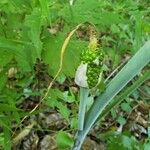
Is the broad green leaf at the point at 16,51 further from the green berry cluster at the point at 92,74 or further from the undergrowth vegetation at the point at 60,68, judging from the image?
the green berry cluster at the point at 92,74

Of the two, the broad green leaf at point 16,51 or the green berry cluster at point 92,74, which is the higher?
the broad green leaf at point 16,51

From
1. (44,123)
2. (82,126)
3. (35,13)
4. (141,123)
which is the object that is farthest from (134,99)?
(35,13)

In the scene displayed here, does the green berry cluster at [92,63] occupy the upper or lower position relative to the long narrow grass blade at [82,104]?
upper

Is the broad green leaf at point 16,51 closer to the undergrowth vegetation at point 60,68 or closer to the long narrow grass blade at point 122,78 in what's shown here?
the undergrowth vegetation at point 60,68

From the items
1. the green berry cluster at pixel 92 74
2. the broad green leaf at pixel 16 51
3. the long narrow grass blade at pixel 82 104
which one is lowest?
the long narrow grass blade at pixel 82 104

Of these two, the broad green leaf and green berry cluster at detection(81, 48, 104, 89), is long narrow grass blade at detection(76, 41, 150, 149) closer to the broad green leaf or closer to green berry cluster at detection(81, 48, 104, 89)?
green berry cluster at detection(81, 48, 104, 89)

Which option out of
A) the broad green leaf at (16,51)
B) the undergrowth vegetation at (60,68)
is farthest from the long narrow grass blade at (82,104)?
the broad green leaf at (16,51)

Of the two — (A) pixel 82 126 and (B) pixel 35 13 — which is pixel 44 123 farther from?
(B) pixel 35 13
